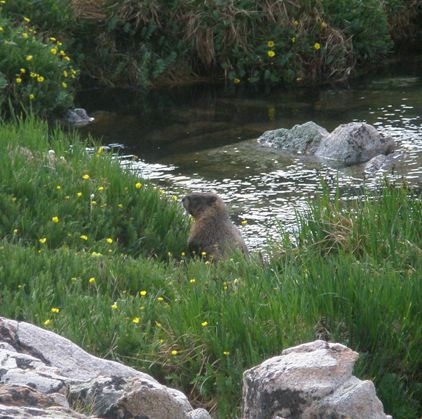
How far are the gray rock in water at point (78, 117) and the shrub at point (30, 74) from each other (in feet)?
0.54

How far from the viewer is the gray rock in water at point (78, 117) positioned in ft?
44.9

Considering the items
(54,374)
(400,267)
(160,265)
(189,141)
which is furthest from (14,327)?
(189,141)

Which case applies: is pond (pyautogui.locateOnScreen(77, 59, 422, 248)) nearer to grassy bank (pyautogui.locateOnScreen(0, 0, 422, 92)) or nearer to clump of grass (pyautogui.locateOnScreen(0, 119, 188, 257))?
grassy bank (pyautogui.locateOnScreen(0, 0, 422, 92))

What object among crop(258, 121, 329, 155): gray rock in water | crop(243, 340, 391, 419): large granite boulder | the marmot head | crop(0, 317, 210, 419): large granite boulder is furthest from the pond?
crop(0, 317, 210, 419): large granite boulder

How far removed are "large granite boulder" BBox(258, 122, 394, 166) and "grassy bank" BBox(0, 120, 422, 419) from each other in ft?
13.0

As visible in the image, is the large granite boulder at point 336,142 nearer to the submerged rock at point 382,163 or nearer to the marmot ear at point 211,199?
the submerged rock at point 382,163

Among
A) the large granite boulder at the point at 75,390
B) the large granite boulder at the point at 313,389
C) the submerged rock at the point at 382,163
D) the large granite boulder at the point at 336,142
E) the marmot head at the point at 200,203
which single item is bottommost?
the submerged rock at the point at 382,163

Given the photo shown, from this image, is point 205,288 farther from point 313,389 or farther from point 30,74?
point 30,74

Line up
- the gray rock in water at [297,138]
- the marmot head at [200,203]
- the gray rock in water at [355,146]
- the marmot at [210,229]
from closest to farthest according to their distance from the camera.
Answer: the marmot at [210,229] → the marmot head at [200,203] → the gray rock in water at [355,146] → the gray rock in water at [297,138]

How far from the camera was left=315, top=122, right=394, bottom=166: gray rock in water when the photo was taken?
39.0 ft

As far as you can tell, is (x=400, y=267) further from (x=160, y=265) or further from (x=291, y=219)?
(x=291, y=219)

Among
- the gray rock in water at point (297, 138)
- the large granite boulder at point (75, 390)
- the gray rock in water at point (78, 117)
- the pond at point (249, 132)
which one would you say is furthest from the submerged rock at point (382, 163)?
the large granite boulder at point (75, 390)

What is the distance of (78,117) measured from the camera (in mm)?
13867

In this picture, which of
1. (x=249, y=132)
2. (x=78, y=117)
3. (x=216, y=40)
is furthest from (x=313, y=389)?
(x=216, y=40)
